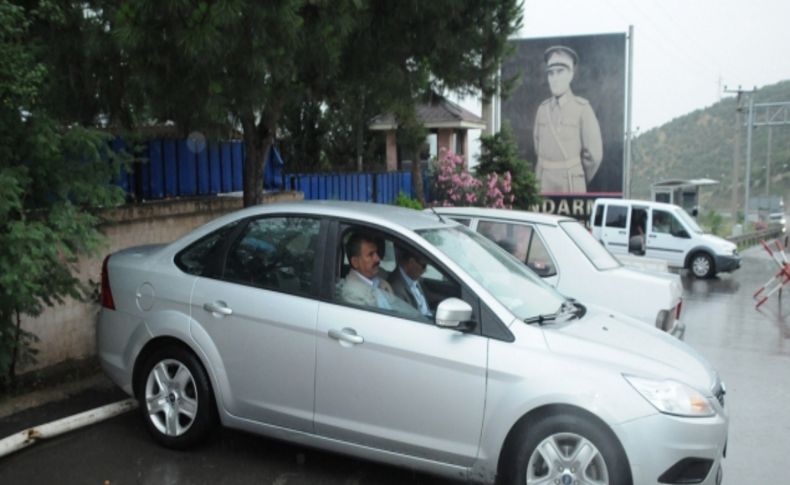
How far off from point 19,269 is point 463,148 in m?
26.4

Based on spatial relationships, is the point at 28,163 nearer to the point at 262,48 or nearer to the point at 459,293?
the point at 262,48

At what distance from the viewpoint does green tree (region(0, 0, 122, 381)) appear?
5.36m

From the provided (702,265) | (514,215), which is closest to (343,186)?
(514,215)

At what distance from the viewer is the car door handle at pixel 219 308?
5051 millimetres

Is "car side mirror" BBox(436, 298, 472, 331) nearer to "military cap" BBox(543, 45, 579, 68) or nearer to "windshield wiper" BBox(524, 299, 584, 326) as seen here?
"windshield wiper" BBox(524, 299, 584, 326)

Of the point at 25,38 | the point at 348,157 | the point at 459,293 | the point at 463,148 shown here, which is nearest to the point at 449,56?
the point at 25,38

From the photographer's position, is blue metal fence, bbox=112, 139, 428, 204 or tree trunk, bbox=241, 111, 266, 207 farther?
tree trunk, bbox=241, 111, 266, 207

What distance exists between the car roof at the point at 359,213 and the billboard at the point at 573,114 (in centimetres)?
3188

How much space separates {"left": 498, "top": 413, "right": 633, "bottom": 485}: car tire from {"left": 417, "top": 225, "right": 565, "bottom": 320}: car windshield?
2.32ft

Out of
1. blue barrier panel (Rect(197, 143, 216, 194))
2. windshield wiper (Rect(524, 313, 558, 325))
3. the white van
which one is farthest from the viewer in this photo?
the white van

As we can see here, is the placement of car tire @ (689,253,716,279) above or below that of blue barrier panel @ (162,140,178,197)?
below

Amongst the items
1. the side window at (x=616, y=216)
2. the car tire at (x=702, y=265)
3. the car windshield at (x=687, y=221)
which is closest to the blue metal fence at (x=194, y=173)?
the side window at (x=616, y=216)

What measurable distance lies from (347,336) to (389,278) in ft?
1.75

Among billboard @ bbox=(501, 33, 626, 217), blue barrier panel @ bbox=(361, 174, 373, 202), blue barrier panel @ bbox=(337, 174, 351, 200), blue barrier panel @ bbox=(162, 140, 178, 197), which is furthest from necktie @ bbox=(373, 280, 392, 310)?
billboard @ bbox=(501, 33, 626, 217)
